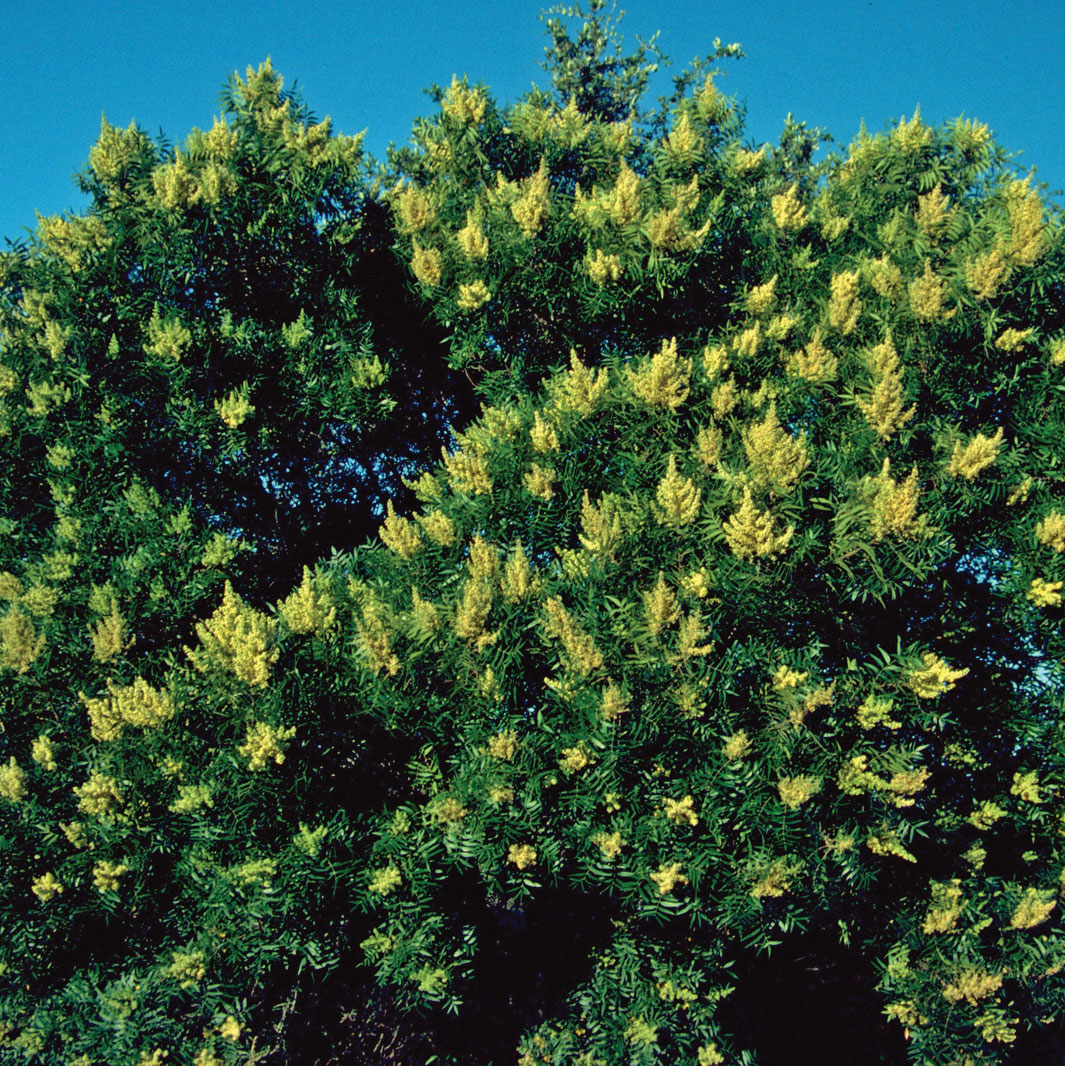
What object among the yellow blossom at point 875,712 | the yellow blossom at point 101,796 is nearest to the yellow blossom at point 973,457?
the yellow blossom at point 875,712

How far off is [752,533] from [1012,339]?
8.18 feet

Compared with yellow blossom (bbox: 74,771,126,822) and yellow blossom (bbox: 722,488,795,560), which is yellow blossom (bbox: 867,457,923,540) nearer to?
yellow blossom (bbox: 722,488,795,560)

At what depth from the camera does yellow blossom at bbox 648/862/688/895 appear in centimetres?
438

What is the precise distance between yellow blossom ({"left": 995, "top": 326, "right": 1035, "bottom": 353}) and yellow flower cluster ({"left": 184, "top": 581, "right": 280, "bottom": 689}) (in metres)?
4.71

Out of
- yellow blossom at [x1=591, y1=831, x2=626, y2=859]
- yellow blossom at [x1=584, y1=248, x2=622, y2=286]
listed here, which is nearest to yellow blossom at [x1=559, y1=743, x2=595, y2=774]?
yellow blossom at [x1=591, y1=831, x2=626, y2=859]

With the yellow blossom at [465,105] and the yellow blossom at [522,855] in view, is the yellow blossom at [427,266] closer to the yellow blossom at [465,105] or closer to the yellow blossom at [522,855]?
the yellow blossom at [465,105]

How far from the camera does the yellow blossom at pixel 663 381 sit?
502 cm

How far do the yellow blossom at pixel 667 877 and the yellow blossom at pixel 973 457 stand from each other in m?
2.64

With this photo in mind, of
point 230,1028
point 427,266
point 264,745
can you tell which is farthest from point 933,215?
point 230,1028

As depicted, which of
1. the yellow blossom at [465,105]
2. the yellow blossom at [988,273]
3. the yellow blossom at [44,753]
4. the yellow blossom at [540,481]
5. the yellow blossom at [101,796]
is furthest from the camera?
the yellow blossom at [465,105]

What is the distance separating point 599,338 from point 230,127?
3.13 meters

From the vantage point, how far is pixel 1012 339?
541 centimetres

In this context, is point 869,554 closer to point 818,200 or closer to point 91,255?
point 818,200

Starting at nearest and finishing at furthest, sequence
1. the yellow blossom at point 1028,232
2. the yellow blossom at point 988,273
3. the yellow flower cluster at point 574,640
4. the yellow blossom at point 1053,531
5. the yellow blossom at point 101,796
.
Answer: the yellow flower cluster at point 574,640, the yellow blossom at point 101,796, the yellow blossom at point 1053,531, the yellow blossom at point 988,273, the yellow blossom at point 1028,232
